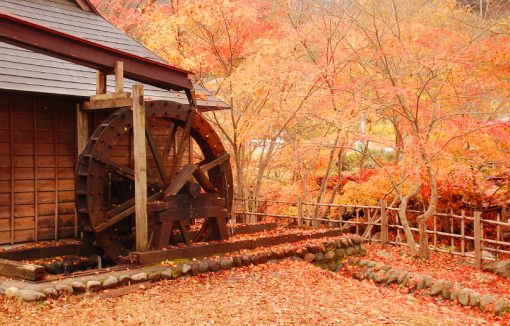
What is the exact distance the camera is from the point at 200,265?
7.78 m

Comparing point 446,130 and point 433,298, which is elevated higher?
point 446,130

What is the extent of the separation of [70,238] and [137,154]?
319 centimetres

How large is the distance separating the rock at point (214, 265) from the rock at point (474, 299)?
14.3ft

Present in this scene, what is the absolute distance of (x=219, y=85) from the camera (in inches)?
603

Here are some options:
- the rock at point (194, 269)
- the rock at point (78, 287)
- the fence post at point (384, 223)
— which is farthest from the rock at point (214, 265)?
the fence post at point (384, 223)

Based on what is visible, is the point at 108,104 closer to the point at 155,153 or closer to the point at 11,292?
the point at 155,153

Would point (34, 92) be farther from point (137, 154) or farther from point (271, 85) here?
point (271, 85)

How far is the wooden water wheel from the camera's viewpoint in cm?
820

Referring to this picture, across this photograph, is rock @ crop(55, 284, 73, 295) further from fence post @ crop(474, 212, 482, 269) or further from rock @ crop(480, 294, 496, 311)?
fence post @ crop(474, 212, 482, 269)

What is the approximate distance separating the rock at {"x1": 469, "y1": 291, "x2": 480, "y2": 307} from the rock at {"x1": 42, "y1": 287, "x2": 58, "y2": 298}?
6.63 metres

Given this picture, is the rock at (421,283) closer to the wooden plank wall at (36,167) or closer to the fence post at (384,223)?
the fence post at (384,223)

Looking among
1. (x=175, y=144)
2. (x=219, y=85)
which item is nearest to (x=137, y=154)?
(x=175, y=144)

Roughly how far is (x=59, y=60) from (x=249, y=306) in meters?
6.69

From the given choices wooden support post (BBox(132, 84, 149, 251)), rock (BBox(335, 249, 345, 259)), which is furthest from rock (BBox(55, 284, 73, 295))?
rock (BBox(335, 249, 345, 259))
